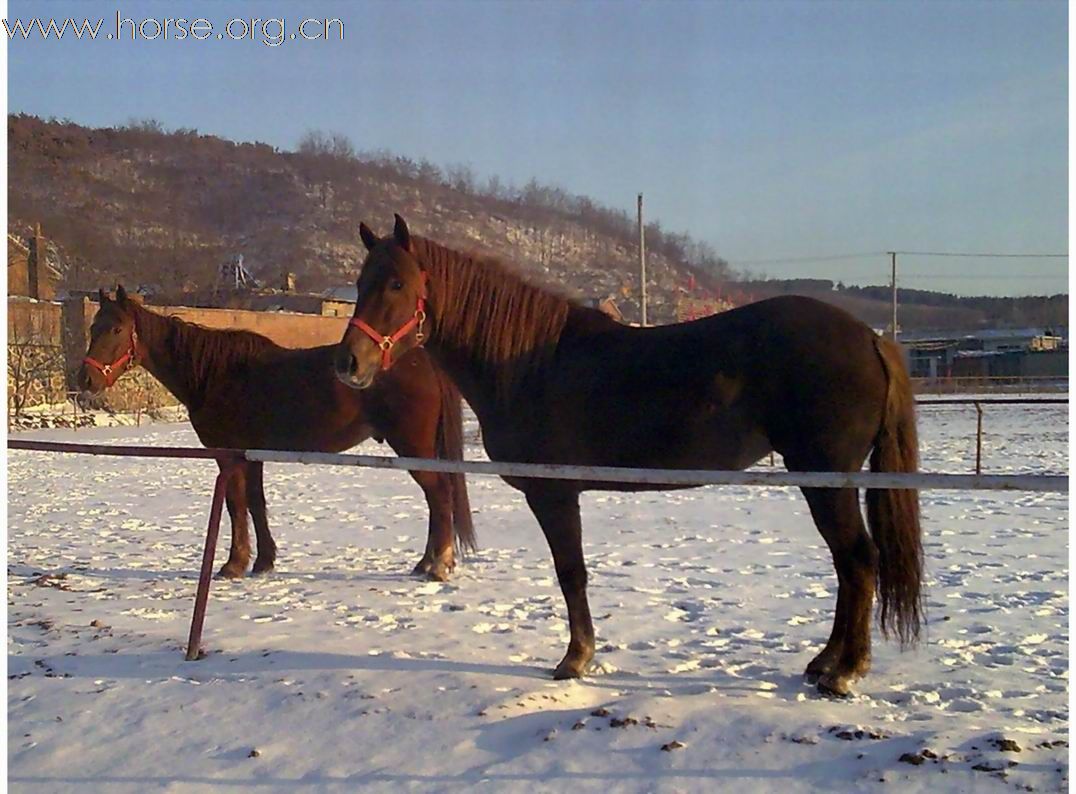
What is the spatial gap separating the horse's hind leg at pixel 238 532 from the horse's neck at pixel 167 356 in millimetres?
696

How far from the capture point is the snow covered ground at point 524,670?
2693 mm

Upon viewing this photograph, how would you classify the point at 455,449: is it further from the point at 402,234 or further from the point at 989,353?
the point at 989,353

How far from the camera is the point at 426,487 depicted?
19.1 feet

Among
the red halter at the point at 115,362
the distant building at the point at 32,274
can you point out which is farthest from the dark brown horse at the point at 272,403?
the distant building at the point at 32,274

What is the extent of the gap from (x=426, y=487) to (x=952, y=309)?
194ft

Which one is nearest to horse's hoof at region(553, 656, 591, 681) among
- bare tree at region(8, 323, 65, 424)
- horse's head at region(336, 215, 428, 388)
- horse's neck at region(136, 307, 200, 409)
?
horse's head at region(336, 215, 428, 388)

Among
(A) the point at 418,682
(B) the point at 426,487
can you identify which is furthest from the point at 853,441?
(B) the point at 426,487

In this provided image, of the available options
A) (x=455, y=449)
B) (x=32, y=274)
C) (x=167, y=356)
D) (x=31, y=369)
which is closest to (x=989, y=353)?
(x=31, y=369)

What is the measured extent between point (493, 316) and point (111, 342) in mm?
3733

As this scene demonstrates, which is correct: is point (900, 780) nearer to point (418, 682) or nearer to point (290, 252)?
point (418, 682)

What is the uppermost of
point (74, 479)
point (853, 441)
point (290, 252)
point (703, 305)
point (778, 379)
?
point (290, 252)

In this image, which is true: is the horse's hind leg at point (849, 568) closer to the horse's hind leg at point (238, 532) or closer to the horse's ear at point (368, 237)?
the horse's ear at point (368, 237)

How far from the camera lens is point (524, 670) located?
3.66 m

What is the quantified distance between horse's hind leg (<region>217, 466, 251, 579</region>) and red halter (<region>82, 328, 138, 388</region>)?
1.23m
